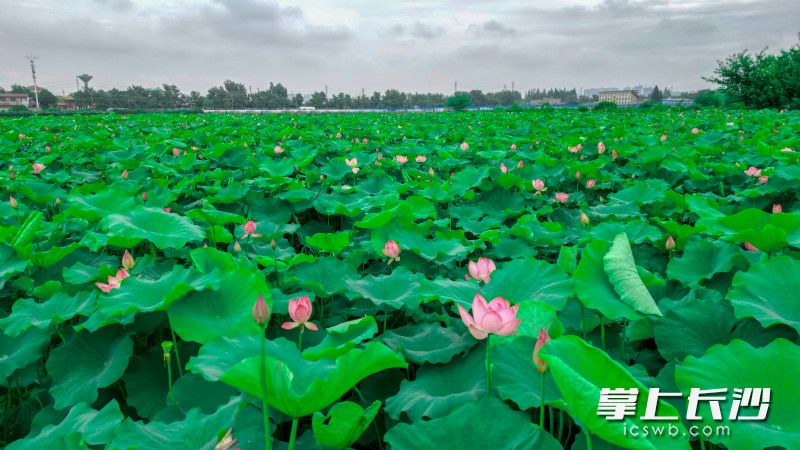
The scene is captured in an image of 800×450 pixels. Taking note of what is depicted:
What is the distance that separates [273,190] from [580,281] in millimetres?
2455

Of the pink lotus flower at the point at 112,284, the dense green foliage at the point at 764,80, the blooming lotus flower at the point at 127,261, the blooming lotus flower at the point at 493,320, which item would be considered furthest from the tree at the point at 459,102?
the blooming lotus flower at the point at 493,320

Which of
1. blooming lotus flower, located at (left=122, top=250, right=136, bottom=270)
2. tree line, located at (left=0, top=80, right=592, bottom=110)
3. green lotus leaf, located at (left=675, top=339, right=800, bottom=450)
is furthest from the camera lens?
tree line, located at (left=0, top=80, right=592, bottom=110)

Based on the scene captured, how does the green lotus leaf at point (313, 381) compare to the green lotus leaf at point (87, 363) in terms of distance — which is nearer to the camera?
the green lotus leaf at point (313, 381)

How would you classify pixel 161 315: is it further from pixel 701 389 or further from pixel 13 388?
pixel 701 389

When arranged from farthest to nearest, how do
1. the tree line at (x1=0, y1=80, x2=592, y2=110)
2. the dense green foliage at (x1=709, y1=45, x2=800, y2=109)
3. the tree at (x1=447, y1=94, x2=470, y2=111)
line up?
the tree line at (x1=0, y1=80, x2=592, y2=110) < the tree at (x1=447, y1=94, x2=470, y2=111) < the dense green foliage at (x1=709, y1=45, x2=800, y2=109)

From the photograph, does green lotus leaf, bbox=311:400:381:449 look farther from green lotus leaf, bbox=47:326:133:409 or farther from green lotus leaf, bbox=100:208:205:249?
green lotus leaf, bbox=100:208:205:249

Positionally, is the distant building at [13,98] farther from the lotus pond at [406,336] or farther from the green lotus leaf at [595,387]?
the green lotus leaf at [595,387]

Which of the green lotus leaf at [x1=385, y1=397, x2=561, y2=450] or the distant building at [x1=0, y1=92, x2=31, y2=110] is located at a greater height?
the distant building at [x1=0, y1=92, x2=31, y2=110]

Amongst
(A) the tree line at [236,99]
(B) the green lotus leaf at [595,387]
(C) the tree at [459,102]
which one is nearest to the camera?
(B) the green lotus leaf at [595,387]

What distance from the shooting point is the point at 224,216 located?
2145mm

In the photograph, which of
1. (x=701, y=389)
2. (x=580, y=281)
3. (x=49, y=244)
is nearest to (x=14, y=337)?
(x=49, y=244)

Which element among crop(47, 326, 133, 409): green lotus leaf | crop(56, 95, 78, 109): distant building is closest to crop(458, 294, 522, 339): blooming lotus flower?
crop(47, 326, 133, 409): green lotus leaf

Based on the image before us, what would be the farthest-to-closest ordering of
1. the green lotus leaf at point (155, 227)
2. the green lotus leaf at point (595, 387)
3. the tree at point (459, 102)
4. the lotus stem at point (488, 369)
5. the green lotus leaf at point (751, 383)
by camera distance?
the tree at point (459, 102), the green lotus leaf at point (155, 227), the lotus stem at point (488, 369), the green lotus leaf at point (751, 383), the green lotus leaf at point (595, 387)

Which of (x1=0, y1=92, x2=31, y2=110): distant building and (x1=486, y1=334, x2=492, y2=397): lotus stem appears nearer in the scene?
(x1=486, y1=334, x2=492, y2=397): lotus stem
